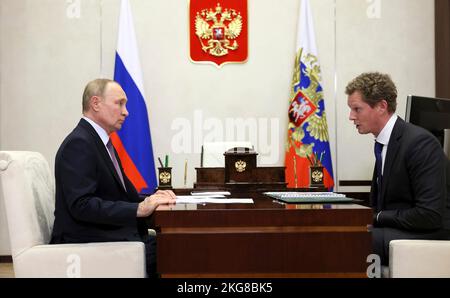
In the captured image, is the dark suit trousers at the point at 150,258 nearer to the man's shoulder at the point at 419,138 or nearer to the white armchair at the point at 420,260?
the white armchair at the point at 420,260

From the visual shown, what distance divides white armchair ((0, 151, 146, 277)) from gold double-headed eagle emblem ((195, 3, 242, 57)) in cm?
325

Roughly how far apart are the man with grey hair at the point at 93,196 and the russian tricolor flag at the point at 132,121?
95.3 inches

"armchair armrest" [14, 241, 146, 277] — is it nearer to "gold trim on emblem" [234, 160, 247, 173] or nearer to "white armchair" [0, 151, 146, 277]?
"white armchair" [0, 151, 146, 277]

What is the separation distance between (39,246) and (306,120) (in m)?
3.38

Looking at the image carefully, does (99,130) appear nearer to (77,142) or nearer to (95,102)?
(95,102)

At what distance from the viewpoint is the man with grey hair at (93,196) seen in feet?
6.74

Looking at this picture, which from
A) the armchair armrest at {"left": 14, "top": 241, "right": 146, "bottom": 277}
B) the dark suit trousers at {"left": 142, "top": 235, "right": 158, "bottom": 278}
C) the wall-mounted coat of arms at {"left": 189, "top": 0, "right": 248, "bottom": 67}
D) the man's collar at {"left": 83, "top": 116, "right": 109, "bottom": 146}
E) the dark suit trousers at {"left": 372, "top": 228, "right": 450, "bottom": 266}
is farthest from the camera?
the wall-mounted coat of arms at {"left": 189, "top": 0, "right": 248, "bottom": 67}

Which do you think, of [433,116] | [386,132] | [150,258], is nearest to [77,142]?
[150,258]

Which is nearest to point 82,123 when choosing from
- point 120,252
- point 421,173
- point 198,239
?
point 120,252

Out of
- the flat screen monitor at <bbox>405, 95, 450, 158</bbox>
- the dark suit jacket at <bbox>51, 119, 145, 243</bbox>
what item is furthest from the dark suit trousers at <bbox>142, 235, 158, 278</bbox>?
the flat screen monitor at <bbox>405, 95, 450, 158</bbox>

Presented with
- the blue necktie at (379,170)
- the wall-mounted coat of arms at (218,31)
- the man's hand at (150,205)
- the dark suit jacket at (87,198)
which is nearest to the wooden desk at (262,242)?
the man's hand at (150,205)

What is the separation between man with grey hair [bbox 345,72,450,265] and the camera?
220 cm
